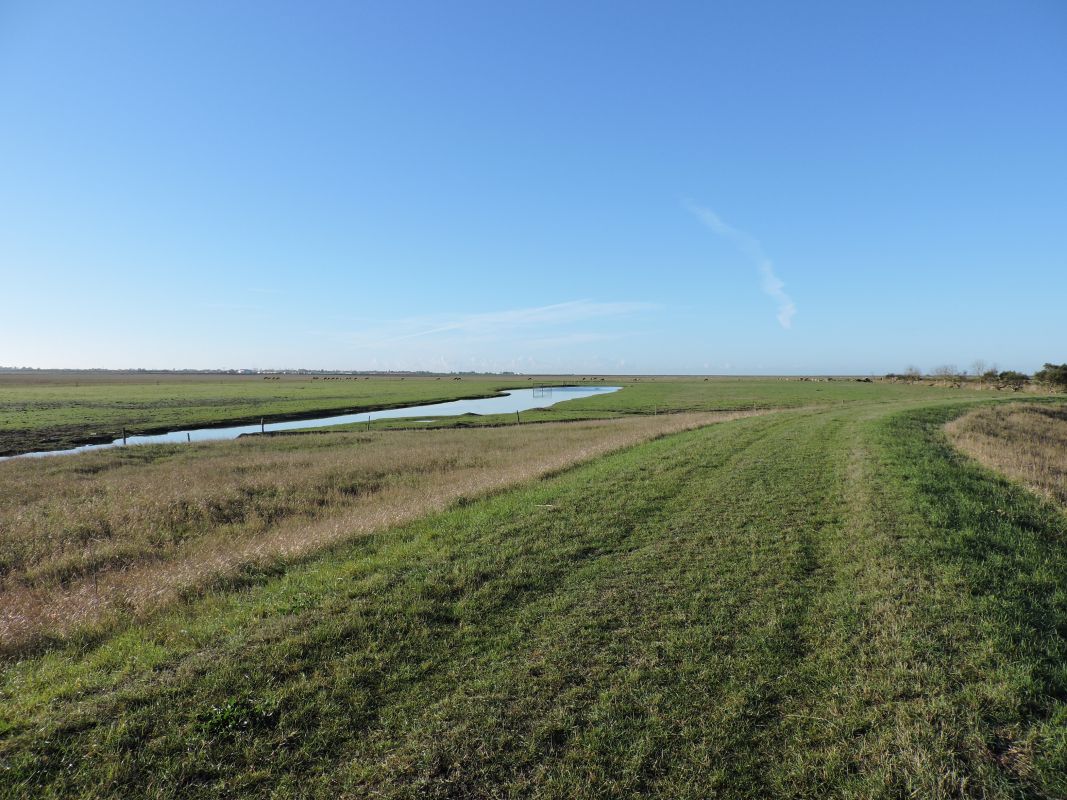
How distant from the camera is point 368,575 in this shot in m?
9.42

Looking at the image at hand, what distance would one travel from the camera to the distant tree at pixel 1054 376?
73.4 meters

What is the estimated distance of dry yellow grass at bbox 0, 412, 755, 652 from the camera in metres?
10.2

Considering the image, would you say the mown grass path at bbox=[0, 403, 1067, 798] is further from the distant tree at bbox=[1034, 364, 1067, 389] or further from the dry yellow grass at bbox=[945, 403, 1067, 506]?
the distant tree at bbox=[1034, 364, 1067, 389]

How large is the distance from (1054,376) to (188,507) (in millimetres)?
104202

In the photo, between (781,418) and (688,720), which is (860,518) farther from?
(781,418)

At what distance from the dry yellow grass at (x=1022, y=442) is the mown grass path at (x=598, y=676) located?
5.60 meters

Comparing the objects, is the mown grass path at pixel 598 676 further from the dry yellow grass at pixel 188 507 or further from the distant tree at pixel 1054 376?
the distant tree at pixel 1054 376

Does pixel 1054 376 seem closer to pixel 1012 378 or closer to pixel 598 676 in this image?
Answer: pixel 1012 378

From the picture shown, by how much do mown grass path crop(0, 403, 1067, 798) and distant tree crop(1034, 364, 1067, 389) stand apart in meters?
90.0

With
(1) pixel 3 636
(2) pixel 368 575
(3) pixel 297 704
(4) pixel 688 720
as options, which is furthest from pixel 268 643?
(4) pixel 688 720

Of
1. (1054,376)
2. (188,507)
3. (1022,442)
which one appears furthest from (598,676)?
(1054,376)

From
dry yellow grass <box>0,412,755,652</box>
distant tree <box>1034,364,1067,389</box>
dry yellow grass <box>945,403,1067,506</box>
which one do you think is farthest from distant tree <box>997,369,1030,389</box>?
dry yellow grass <box>0,412,755,652</box>

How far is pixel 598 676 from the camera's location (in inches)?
235

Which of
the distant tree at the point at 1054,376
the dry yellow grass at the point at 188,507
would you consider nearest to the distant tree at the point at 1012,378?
the distant tree at the point at 1054,376
